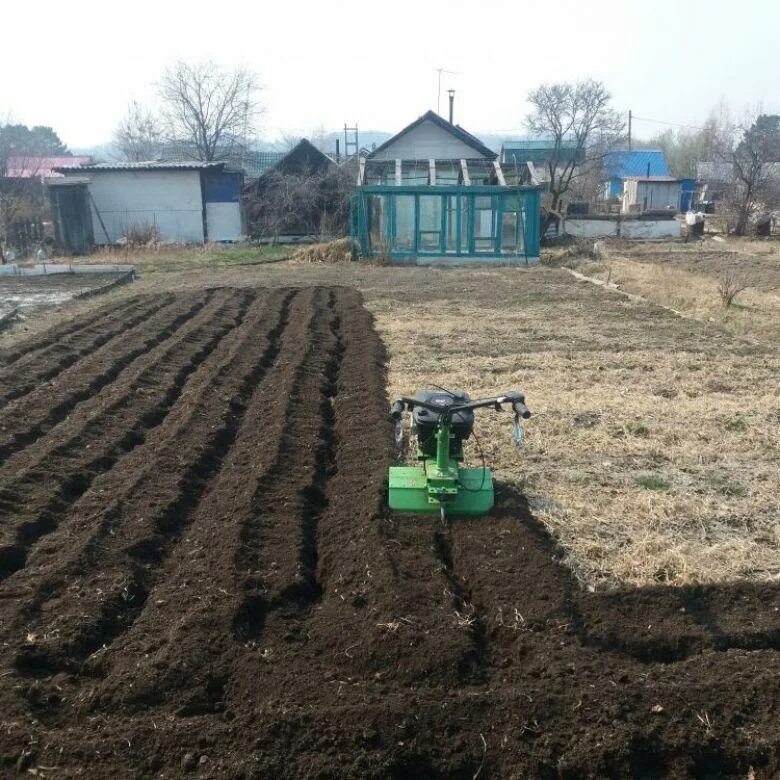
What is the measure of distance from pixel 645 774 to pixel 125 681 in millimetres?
2276

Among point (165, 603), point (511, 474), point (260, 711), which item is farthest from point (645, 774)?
point (511, 474)

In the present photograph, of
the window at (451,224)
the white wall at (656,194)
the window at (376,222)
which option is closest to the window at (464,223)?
the window at (451,224)

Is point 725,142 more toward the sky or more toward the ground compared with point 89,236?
more toward the sky

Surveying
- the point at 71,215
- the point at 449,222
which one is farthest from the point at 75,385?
the point at 71,215

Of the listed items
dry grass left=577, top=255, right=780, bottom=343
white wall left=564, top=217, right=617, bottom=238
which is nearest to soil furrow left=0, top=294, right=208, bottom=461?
dry grass left=577, top=255, right=780, bottom=343

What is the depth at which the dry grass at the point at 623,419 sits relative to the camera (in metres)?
5.32

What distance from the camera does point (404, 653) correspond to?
3.93 meters

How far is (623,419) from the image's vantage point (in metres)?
7.92

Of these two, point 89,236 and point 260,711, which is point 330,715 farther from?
point 89,236

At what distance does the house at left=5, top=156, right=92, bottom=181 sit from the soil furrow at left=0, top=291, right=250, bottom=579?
24.3 meters

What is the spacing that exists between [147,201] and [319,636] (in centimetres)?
2886

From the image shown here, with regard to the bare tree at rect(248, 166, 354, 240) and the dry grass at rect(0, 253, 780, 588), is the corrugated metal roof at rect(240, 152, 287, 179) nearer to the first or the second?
the bare tree at rect(248, 166, 354, 240)

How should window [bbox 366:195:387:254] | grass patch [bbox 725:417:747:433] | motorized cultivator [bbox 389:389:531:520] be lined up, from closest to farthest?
motorized cultivator [bbox 389:389:531:520] → grass patch [bbox 725:417:747:433] → window [bbox 366:195:387:254]

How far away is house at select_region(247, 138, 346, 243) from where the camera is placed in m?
31.4
